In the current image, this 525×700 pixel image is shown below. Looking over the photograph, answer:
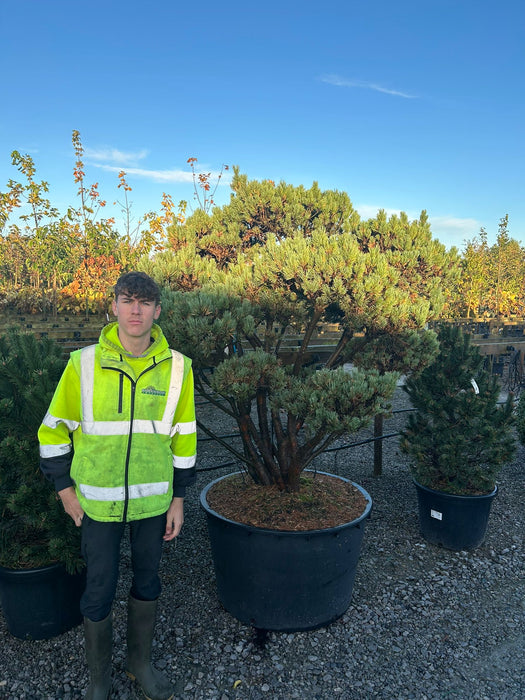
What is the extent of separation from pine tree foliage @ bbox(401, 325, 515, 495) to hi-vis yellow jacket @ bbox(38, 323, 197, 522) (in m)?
2.44

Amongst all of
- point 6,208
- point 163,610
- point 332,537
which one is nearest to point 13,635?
point 163,610

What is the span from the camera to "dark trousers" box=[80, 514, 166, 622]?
2.04m

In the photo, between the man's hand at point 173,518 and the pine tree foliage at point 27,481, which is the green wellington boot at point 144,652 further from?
the pine tree foliage at point 27,481

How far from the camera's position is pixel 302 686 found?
7.74ft

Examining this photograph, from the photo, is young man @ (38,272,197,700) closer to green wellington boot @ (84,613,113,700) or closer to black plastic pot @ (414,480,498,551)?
green wellington boot @ (84,613,113,700)

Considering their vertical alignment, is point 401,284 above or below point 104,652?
above

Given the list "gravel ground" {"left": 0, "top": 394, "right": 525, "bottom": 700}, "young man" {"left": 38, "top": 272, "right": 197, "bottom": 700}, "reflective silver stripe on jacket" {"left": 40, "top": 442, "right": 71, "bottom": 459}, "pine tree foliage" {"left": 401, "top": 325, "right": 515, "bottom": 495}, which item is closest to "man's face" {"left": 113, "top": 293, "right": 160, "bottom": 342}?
"young man" {"left": 38, "top": 272, "right": 197, "bottom": 700}

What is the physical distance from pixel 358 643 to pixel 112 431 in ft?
6.07

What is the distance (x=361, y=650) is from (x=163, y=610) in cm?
118

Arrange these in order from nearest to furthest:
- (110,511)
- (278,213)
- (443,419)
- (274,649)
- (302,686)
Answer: (110,511) < (302,686) < (274,649) < (443,419) < (278,213)

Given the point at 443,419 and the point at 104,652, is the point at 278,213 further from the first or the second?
the point at 104,652

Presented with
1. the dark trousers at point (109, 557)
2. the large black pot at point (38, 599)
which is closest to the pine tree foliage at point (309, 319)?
the dark trousers at point (109, 557)

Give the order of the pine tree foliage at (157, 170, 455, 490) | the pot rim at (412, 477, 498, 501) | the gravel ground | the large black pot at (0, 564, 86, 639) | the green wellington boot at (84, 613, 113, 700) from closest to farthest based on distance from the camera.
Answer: the green wellington boot at (84, 613, 113, 700)
the gravel ground
the large black pot at (0, 564, 86, 639)
the pine tree foliage at (157, 170, 455, 490)
the pot rim at (412, 477, 498, 501)

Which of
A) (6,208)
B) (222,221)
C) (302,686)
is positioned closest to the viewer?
(302,686)
